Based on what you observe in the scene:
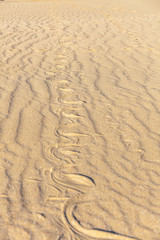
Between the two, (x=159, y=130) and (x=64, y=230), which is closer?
(x=64, y=230)

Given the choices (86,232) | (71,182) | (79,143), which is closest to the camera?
(86,232)

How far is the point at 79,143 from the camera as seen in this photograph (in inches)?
111

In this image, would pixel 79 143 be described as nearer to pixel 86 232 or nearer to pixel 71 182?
pixel 71 182

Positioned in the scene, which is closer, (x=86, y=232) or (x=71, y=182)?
(x=86, y=232)

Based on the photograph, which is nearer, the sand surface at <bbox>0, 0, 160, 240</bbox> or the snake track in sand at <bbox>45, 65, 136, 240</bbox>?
the snake track in sand at <bbox>45, 65, 136, 240</bbox>

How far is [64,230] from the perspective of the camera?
1.88 m

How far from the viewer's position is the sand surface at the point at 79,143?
1.96 metres

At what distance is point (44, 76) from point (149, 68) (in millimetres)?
1843

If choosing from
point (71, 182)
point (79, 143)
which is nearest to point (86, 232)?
point (71, 182)

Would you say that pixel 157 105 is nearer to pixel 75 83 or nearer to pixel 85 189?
pixel 75 83

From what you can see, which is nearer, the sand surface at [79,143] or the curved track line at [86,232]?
the curved track line at [86,232]

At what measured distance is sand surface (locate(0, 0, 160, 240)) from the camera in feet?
6.43

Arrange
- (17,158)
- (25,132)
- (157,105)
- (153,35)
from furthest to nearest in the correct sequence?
1. (153,35)
2. (157,105)
3. (25,132)
4. (17,158)

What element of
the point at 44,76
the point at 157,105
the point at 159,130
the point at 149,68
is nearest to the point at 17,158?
the point at 159,130
